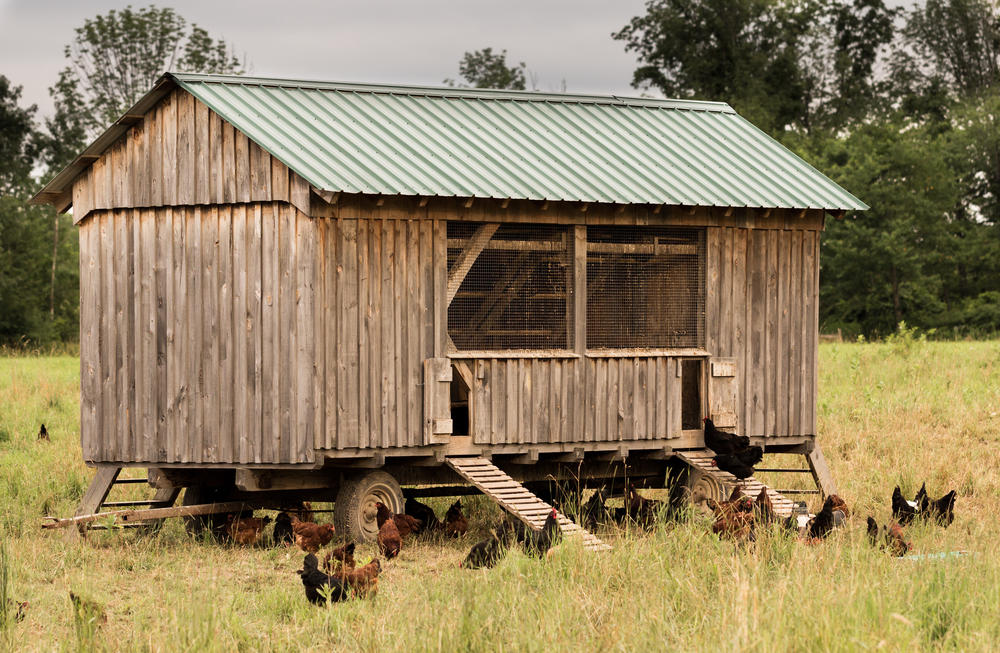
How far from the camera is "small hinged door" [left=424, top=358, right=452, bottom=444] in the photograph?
13.3 metres

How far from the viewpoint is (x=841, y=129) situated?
54.3 meters

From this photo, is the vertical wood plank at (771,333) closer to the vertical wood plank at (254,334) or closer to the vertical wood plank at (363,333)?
the vertical wood plank at (363,333)

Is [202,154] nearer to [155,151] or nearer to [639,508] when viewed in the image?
[155,151]

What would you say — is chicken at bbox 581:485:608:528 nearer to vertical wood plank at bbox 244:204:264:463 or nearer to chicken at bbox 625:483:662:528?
chicken at bbox 625:483:662:528

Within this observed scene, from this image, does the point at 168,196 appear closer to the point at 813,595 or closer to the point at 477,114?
the point at 477,114

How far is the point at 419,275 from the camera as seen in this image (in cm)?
1330

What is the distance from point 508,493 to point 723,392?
3085 mm

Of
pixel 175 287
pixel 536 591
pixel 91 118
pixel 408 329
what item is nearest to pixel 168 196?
pixel 175 287

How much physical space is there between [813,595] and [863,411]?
1305 cm

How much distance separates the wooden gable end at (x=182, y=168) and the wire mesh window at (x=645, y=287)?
3542 millimetres

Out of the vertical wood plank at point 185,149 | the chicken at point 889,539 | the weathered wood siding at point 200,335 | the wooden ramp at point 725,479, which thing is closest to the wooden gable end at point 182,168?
the vertical wood plank at point 185,149

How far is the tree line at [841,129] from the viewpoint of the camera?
4309 centimetres

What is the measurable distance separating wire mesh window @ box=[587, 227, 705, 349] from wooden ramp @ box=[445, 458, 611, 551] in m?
1.87

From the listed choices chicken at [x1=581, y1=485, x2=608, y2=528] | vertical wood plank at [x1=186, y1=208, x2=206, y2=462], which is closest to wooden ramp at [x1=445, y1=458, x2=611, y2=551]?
chicken at [x1=581, y1=485, x2=608, y2=528]
